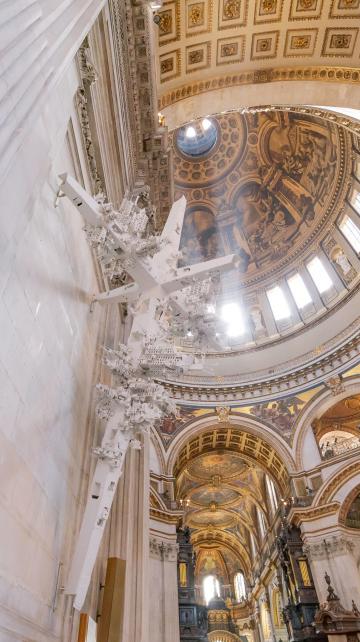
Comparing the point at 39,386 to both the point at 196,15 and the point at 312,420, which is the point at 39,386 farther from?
the point at 312,420

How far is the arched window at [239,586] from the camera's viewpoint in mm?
29188

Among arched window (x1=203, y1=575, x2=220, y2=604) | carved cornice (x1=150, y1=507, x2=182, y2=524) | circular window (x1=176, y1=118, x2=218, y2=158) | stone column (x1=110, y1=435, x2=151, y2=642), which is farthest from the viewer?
arched window (x1=203, y1=575, x2=220, y2=604)

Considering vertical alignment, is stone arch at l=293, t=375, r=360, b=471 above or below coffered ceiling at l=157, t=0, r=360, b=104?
below

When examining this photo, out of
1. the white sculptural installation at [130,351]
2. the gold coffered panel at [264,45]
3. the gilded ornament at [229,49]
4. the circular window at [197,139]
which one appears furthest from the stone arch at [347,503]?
the circular window at [197,139]

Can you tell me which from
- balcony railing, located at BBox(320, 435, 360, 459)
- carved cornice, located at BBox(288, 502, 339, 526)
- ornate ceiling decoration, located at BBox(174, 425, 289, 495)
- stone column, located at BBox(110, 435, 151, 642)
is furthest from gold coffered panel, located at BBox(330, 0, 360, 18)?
ornate ceiling decoration, located at BBox(174, 425, 289, 495)

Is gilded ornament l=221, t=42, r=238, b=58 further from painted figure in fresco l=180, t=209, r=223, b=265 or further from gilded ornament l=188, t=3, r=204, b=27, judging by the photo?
painted figure in fresco l=180, t=209, r=223, b=265

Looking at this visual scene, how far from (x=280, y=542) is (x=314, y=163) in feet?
58.4

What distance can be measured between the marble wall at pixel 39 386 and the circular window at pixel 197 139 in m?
21.9

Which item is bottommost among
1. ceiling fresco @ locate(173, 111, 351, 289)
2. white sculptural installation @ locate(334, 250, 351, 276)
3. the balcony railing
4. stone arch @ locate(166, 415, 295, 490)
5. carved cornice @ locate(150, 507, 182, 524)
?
carved cornice @ locate(150, 507, 182, 524)

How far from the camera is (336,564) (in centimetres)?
1323

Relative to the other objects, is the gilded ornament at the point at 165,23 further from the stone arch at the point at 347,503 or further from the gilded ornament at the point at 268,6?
the stone arch at the point at 347,503

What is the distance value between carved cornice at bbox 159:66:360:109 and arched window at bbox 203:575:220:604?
33733mm

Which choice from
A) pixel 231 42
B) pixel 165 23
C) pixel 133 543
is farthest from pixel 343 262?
pixel 133 543

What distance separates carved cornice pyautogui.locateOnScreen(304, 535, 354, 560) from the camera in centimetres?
1331
